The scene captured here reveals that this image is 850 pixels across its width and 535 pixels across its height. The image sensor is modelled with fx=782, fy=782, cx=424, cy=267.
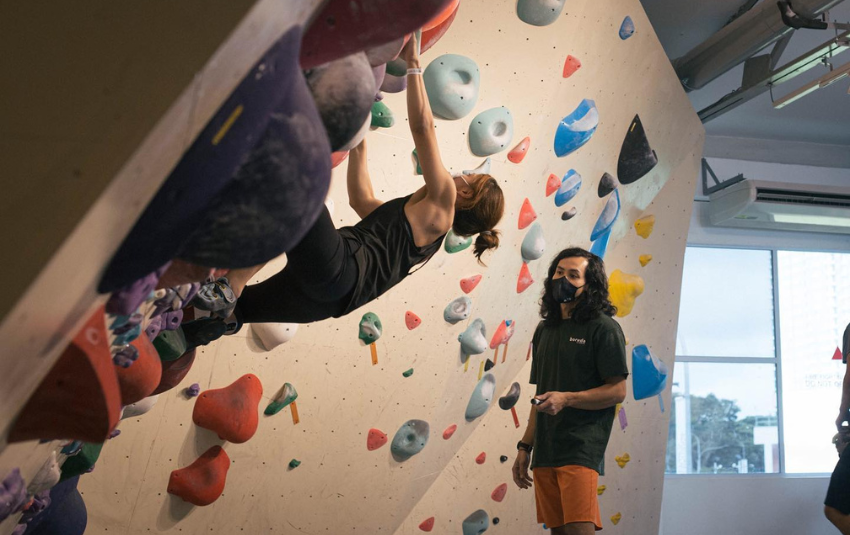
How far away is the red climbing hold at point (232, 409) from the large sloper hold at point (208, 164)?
1596 mm

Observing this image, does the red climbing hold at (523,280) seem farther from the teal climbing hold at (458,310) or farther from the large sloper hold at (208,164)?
the large sloper hold at (208,164)

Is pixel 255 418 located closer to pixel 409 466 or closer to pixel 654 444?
pixel 409 466

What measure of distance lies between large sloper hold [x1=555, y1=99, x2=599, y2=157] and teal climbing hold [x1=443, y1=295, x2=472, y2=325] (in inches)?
23.7

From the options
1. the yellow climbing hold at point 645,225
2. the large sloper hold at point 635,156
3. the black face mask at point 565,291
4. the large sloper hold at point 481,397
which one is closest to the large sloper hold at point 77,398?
the black face mask at point 565,291

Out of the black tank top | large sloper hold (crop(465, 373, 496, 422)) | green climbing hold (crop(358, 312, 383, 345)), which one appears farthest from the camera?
large sloper hold (crop(465, 373, 496, 422))

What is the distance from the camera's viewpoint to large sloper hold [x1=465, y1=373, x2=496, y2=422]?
10.2ft

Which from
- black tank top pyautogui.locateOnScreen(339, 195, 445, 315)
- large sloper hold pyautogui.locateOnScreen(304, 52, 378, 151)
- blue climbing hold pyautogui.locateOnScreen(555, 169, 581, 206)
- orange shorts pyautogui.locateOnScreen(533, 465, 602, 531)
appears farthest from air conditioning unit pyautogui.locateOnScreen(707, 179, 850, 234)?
large sloper hold pyautogui.locateOnScreen(304, 52, 378, 151)

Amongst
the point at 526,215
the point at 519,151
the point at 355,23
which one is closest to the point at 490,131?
the point at 519,151

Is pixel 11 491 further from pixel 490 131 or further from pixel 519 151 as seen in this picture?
pixel 519 151

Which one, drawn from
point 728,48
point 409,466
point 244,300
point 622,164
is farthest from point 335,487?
point 728,48

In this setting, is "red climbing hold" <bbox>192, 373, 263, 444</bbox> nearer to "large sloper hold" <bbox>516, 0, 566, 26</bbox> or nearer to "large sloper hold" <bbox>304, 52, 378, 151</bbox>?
"large sloper hold" <bbox>516, 0, 566, 26</bbox>

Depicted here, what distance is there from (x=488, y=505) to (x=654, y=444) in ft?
4.27

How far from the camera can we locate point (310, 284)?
128cm

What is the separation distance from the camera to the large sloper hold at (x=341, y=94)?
713 millimetres
